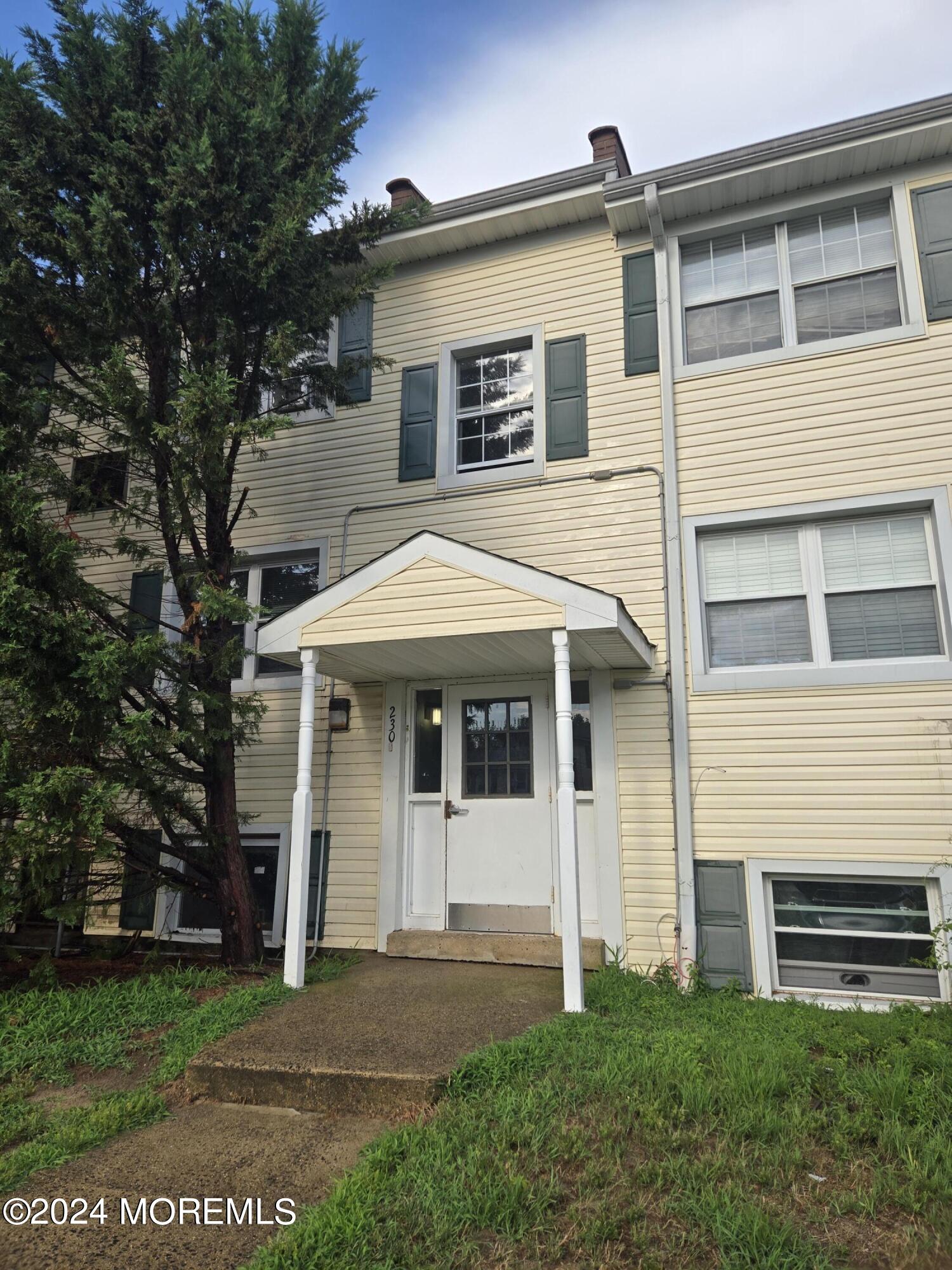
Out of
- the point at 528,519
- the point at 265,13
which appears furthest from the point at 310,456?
the point at 265,13

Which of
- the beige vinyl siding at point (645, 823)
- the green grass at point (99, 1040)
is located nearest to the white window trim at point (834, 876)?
the beige vinyl siding at point (645, 823)

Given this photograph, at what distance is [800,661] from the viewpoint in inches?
227

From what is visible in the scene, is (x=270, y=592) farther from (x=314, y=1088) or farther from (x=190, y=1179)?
(x=190, y=1179)

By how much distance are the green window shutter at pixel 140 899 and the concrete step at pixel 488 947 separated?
1.99 meters

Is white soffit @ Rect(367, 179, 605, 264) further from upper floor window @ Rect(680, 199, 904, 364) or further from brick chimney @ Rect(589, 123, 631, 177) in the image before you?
brick chimney @ Rect(589, 123, 631, 177)

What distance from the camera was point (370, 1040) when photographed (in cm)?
402

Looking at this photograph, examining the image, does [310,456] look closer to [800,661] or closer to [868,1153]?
[800,661]

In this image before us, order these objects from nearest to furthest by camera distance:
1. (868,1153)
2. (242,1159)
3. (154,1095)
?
(868,1153) < (242,1159) < (154,1095)

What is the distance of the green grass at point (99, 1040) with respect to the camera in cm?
334

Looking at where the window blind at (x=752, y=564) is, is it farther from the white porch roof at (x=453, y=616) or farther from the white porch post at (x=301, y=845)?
the white porch post at (x=301, y=845)

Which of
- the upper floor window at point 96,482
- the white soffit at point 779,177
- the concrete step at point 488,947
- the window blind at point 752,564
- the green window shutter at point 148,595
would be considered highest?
the white soffit at point 779,177

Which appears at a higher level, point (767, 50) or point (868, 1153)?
point (767, 50)

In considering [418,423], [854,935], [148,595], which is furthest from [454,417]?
[854,935]

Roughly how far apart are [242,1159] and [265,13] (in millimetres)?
7735
